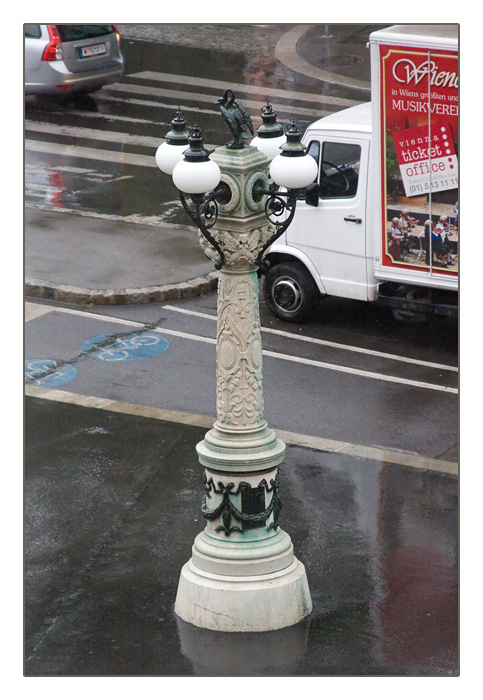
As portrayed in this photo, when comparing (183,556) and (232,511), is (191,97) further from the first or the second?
(232,511)

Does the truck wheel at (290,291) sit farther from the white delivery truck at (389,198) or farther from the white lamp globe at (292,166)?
the white lamp globe at (292,166)

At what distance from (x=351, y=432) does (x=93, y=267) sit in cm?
523

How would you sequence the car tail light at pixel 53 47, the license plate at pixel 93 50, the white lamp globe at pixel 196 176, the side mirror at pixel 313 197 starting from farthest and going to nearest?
the license plate at pixel 93 50 < the car tail light at pixel 53 47 < the side mirror at pixel 313 197 < the white lamp globe at pixel 196 176

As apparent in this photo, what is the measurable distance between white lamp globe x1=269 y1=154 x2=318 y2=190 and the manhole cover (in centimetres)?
1904

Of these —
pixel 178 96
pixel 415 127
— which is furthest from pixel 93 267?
pixel 178 96

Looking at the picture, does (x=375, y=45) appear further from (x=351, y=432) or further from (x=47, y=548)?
(x=47, y=548)

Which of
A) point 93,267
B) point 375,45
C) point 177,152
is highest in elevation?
point 375,45

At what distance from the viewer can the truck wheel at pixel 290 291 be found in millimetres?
12727

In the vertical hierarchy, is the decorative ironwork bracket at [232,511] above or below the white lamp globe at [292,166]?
below

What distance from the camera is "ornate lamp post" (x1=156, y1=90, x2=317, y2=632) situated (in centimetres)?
682

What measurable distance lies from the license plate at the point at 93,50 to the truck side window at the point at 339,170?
10172mm

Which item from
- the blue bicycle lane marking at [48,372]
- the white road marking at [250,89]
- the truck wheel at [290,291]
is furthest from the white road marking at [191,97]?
the blue bicycle lane marking at [48,372]

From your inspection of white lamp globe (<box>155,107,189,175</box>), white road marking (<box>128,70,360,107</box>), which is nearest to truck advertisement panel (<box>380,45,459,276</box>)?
white lamp globe (<box>155,107,189,175</box>)

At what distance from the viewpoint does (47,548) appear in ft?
27.4
